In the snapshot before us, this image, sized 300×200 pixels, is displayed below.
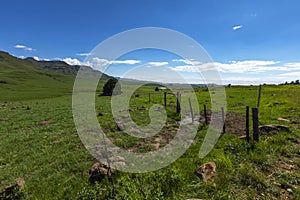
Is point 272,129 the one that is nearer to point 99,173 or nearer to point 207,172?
point 207,172

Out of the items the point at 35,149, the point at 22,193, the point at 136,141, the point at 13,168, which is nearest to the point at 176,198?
the point at 22,193

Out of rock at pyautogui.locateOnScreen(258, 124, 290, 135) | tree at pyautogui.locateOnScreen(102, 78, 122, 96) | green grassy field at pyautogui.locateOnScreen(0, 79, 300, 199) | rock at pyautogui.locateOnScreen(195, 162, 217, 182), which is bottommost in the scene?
green grassy field at pyautogui.locateOnScreen(0, 79, 300, 199)

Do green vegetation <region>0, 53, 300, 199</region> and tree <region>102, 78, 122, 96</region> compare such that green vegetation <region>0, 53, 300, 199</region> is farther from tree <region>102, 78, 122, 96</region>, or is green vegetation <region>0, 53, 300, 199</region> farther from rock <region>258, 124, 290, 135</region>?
tree <region>102, 78, 122, 96</region>

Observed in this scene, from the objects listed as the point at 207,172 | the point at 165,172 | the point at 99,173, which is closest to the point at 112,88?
the point at 99,173

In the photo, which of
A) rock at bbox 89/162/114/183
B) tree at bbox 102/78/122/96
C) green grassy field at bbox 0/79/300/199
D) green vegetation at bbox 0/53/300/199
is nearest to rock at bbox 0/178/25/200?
green vegetation at bbox 0/53/300/199

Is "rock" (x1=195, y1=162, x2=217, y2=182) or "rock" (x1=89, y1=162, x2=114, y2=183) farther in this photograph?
"rock" (x1=89, y1=162, x2=114, y2=183)

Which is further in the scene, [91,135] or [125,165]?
A: [91,135]

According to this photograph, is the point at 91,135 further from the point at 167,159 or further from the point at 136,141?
the point at 167,159

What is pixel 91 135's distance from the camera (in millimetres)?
14336

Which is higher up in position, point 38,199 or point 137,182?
point 137,182

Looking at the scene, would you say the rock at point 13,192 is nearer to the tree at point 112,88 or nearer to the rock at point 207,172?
the rock at point 207,172

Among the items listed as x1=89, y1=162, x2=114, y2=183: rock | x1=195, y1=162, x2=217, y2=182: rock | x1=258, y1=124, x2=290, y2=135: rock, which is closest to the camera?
x1=195, y1=162, x2=217, y2=182: rock

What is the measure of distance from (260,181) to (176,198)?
3.12 m

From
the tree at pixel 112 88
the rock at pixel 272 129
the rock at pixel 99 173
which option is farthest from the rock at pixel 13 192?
the tree at pixel 112 88
